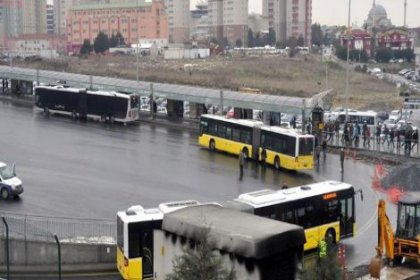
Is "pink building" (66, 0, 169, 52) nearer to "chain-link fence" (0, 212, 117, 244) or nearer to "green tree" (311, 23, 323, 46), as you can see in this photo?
"green tree" (311, 23, 323, 46)

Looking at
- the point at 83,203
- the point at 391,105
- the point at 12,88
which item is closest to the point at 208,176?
the point at 83,203

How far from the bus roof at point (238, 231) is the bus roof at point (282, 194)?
5.25 meters

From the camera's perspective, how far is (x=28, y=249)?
52.7 ft

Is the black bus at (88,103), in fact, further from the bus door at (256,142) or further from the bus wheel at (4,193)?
the bus wheel at (4,193)

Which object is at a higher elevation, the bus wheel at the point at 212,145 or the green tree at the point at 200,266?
the green tree at the point at 200,266

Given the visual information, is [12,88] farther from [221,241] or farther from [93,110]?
[221,241]

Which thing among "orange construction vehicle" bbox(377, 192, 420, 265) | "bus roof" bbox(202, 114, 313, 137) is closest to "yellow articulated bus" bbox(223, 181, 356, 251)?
"orange construction vehicle" bbox(377, 192, 420, 265)

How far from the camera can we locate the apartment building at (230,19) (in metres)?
167

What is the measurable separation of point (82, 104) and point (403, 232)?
2956 cm

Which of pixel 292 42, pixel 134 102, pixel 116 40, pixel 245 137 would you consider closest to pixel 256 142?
pixel 245 137

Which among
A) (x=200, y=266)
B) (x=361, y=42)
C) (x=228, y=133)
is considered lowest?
(x=228, y=133)

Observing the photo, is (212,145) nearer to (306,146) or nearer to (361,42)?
(306,146)

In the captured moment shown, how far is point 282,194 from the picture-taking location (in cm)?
1725

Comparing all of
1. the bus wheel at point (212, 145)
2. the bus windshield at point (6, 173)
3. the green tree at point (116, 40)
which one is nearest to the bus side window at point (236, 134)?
the bus wheel at point (212, 145)
